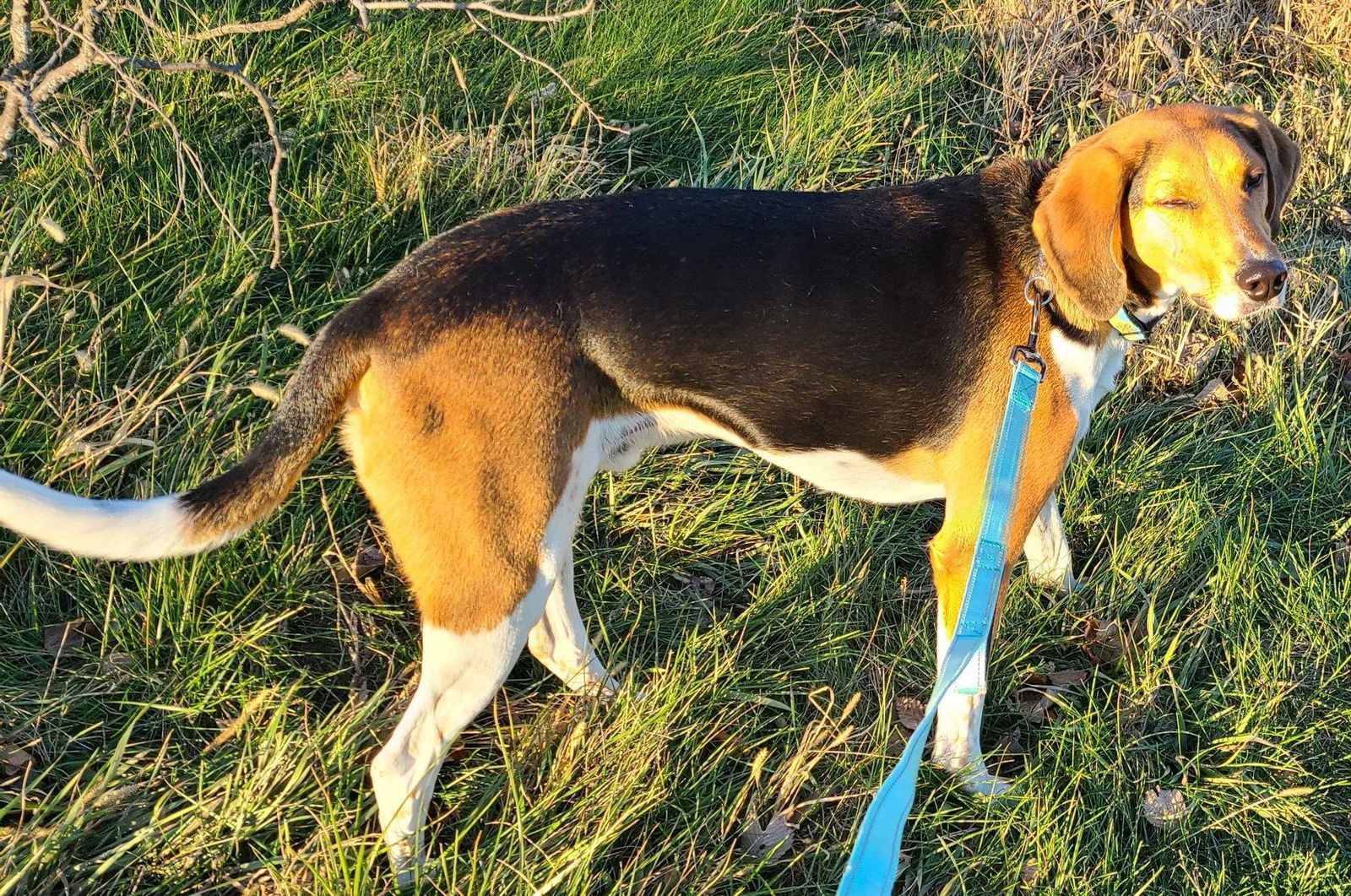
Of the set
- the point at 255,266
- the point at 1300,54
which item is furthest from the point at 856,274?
the point at 1300,54

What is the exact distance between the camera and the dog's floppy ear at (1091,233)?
2.85m

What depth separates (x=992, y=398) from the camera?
10.1 feet

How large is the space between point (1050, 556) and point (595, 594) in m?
1.57

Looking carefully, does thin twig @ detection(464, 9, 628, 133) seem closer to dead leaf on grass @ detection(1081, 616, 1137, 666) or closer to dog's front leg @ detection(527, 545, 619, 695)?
dog's front leg @ detection(527, 545, 619, 695)

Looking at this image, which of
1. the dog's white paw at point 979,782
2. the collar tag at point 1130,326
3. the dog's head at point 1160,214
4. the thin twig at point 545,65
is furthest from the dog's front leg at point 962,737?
the thin twig at point 545,65

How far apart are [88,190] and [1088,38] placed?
15.6ft

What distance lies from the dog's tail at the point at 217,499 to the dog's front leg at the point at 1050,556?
7.60ft

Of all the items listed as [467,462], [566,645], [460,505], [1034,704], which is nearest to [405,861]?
[566,645]

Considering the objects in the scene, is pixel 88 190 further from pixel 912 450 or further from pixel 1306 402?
pixel 1306 402

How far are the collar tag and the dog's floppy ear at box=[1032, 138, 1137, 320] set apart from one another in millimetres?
117

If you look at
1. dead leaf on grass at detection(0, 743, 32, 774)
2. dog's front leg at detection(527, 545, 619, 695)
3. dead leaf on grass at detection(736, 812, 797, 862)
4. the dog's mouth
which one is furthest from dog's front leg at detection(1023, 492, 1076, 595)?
dead leaf on grass at detection(0, 743, 32, 774)

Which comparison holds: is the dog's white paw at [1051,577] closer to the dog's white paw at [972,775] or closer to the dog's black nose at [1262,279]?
the dog's white paw at [972,775]

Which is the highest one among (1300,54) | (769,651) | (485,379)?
(485,379)

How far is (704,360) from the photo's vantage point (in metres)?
Answer: 2.87
